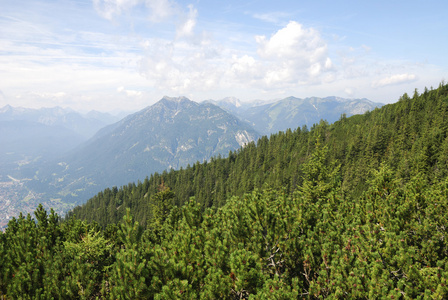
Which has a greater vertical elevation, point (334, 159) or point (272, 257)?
point (272, 257)

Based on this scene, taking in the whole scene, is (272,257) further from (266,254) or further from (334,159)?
(334,159)

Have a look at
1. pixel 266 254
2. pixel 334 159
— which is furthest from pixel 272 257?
pixel 334 159

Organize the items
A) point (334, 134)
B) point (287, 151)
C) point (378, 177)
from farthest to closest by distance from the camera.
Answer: point (334, 134) → point (287, 151) → point (378, 177)

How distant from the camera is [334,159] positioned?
113 m

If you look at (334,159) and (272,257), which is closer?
→ (272,257)

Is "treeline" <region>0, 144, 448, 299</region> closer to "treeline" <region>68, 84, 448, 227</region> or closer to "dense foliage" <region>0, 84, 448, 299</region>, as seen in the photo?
"dense foliage" <region>0, 84, 448, 299</region>

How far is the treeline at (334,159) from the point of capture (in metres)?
75.6

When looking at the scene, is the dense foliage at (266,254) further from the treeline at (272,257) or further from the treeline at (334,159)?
the treeline at (334,159)

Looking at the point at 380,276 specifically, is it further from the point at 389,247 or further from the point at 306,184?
the point at 306,184

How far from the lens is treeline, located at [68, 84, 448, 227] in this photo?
248 ft

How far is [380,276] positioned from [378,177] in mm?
11421

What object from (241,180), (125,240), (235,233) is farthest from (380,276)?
(241,180)

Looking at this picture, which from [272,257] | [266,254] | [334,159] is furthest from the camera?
[334,159]

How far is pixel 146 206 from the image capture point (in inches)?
5846
